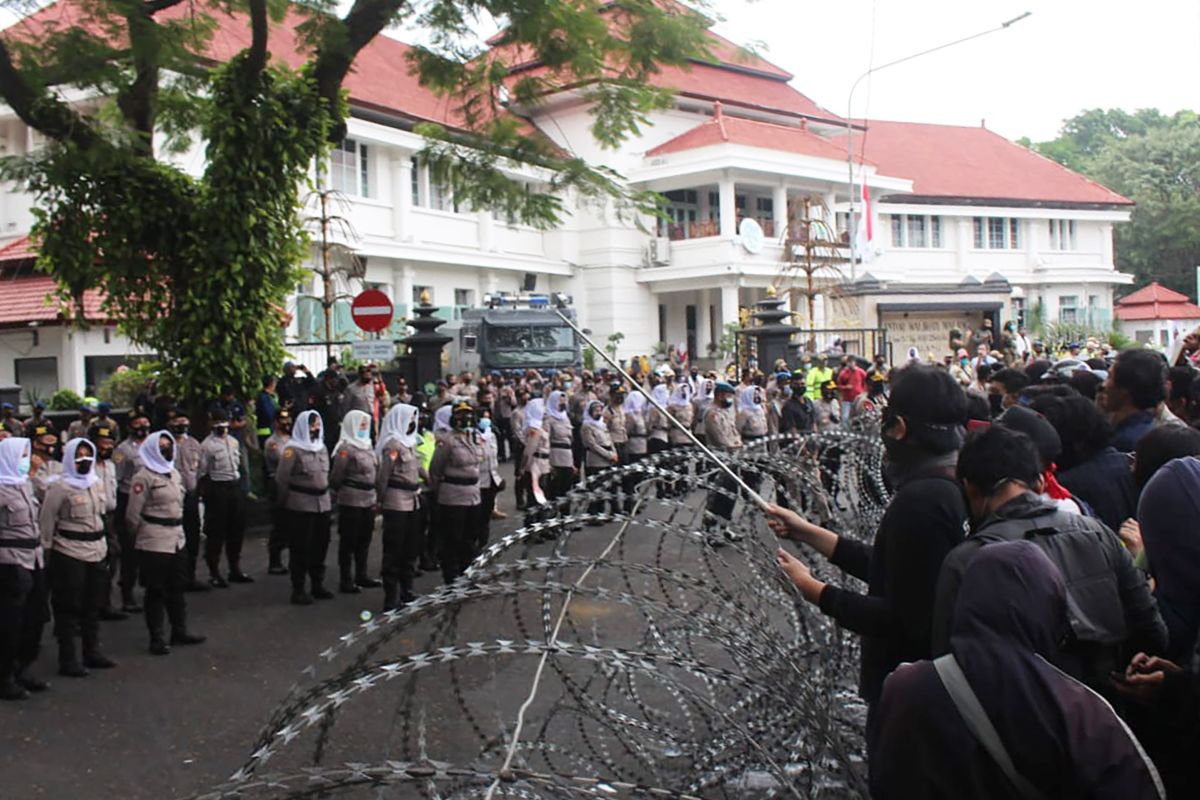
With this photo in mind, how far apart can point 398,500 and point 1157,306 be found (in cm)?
3367

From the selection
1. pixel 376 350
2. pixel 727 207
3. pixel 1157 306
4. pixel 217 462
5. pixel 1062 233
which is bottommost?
pixel 217 462

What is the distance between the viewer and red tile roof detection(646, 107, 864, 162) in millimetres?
34344

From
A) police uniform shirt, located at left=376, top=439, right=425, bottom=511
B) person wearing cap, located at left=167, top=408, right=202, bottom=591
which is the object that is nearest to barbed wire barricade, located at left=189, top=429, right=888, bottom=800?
police uniform shirt, located at left=376, top=439, right=425, bottom=511

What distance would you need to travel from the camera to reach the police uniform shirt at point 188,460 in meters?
10.1

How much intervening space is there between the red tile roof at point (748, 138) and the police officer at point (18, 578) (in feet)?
94.8

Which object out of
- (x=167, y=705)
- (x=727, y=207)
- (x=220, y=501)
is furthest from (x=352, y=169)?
(x=167, y=705)

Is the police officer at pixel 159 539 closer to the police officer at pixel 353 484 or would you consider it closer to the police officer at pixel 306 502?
the police officer at pixel 306 502

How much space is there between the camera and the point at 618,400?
1492 cm

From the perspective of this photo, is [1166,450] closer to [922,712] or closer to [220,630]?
[922,712]

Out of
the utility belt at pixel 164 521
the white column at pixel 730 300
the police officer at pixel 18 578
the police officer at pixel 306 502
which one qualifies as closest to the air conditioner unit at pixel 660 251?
the white column at pixel 730 300

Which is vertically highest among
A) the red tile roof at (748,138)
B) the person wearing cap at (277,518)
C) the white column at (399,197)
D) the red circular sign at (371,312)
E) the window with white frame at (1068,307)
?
the red tile roof at (748,138)

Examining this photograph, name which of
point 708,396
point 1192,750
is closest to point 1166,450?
point 1192,750

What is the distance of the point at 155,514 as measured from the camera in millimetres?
8016

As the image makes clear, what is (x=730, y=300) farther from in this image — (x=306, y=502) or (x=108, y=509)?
(x=108, y=509)
